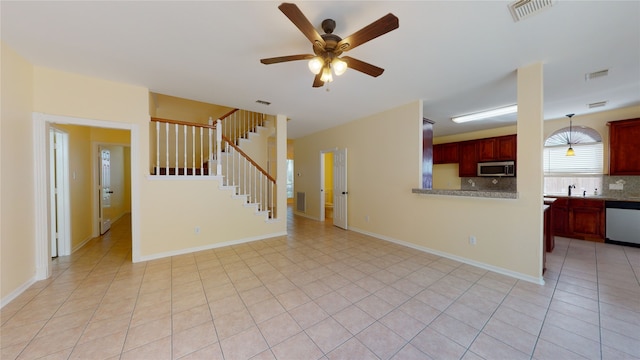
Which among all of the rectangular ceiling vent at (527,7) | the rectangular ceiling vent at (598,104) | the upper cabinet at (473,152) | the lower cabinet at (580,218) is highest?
the rectangular ceiling vent at (527,7)

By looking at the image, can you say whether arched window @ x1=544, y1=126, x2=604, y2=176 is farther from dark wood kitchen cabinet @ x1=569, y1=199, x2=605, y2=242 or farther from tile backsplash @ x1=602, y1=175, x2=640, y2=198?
dark wood kitchen cabinet @ x1=569, y1=199, x2=605, y2=242

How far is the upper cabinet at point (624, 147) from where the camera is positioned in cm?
393

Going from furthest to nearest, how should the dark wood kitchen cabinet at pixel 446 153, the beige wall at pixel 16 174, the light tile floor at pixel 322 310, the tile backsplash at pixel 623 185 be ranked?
the dark wood kitchen cabinet at pixel 446 153 < the tile backsplash at pixel 623 185 < the beige wall at pixel 16 174 < the light tile floor at pixel 322 310

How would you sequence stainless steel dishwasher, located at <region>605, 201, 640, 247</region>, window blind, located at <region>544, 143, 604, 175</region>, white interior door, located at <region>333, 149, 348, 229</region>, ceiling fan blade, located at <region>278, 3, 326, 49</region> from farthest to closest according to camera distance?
white interior door, located at <region>333, 149, 348, 229</region>, window blind, located at <region>544, 143, 604, 175</region>, stainless steel dishwasher, located at <region>605, 201, 640, 247</region>, ceiling fan blade, located at <region>278, 3, 326, 49</region>

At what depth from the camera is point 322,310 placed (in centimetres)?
208

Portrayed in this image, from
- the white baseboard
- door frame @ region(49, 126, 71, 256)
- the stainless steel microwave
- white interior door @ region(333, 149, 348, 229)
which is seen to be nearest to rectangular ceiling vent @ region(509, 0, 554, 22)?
white interior door @ region(333, 149, 348, 229)

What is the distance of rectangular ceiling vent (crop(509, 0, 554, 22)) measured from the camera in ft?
5.54

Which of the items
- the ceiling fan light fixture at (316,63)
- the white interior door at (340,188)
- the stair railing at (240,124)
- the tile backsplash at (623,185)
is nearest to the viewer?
the ceiling fan light fixture at (316,63)

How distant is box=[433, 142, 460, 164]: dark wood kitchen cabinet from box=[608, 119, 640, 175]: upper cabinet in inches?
103

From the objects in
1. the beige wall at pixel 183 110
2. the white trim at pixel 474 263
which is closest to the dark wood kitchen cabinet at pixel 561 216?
the white trim at pixel 474 263

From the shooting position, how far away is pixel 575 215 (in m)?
4.41

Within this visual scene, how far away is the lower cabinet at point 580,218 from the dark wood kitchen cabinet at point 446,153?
2287 millimetres

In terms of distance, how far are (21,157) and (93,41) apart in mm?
1556

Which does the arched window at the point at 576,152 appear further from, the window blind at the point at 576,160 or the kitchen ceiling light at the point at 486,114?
the kitchen ceiling light at the point at 486,114
